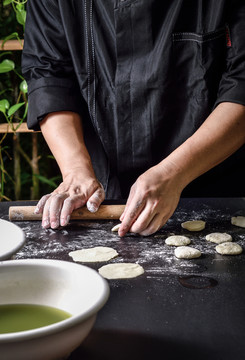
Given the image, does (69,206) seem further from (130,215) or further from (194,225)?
(194,225)

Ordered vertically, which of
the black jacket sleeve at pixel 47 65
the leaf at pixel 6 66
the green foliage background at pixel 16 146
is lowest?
the green foliage background at pixel 16 146

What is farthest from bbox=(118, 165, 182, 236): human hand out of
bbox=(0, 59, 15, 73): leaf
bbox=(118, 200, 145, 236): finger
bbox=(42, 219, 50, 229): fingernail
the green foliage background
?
bbox=(0, 59, 15, 73): leaf

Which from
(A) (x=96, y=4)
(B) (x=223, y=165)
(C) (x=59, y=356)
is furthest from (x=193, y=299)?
(A) (x=96, y=4)

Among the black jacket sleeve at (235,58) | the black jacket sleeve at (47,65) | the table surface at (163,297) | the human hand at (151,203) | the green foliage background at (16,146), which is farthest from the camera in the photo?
the green foliage background at (16,146)

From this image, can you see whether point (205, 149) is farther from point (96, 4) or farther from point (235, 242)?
point (96, 4)

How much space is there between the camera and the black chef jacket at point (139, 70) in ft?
5.72

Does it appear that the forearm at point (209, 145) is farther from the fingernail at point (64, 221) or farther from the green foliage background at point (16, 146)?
the green foliage background at point (16, 146)

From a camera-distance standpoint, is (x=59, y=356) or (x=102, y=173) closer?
(x=59, y=356)

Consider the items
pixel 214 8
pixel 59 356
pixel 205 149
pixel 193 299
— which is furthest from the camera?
pixel 214 8

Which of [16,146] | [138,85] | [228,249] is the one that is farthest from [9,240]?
[16,146]

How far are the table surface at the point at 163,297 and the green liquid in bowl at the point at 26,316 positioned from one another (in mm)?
92

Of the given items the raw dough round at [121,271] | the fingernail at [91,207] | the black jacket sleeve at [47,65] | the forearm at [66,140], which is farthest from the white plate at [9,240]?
the black jacket sleeve at [47,65]

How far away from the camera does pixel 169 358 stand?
70 centimetres

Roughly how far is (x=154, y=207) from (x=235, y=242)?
→ 0.83 ft
